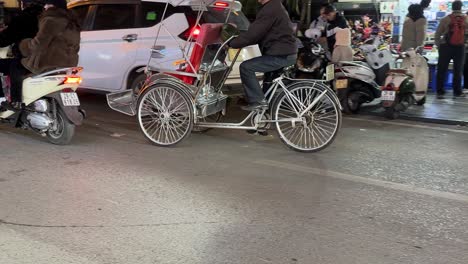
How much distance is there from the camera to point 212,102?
648 centimetres

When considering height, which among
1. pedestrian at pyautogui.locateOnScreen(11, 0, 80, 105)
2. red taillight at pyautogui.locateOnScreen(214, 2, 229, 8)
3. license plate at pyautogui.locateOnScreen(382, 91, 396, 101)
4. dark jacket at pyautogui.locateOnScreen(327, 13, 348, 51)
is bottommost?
license plate at pyautogui.locateOnScreen(382, 91, 396, 101)

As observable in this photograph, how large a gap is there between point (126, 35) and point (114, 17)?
0.51 m

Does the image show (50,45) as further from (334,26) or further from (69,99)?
(334,26)

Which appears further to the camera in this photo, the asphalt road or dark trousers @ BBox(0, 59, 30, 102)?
dark trousers @ BBox(0, 59, 30, 102)

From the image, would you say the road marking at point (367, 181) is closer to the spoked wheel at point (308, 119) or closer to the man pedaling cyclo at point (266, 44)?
the spoked wheel at point (308, 119)

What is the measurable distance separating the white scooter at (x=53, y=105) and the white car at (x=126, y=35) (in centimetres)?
152

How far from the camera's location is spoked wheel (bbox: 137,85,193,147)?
626 centimetres

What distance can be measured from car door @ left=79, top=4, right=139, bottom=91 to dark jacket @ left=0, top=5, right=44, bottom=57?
6.58 ft

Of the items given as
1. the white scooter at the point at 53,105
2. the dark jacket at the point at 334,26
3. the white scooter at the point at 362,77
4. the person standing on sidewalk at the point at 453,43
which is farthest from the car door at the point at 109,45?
the person standing on sidewalk at the point at 453,43

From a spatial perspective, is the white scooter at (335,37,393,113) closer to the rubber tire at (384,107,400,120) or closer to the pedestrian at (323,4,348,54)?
the rubber tire at (384,107,400,120)

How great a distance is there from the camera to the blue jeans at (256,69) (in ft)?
20.1

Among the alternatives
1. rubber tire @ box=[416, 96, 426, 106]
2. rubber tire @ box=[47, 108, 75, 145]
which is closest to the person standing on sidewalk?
rubber tire @ box=[416, 96, 426, 106]

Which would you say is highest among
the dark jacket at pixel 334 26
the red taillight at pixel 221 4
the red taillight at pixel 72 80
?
the red taillight at pixel 221 4

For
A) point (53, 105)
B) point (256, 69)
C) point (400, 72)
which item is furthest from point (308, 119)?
point (53, 105)
